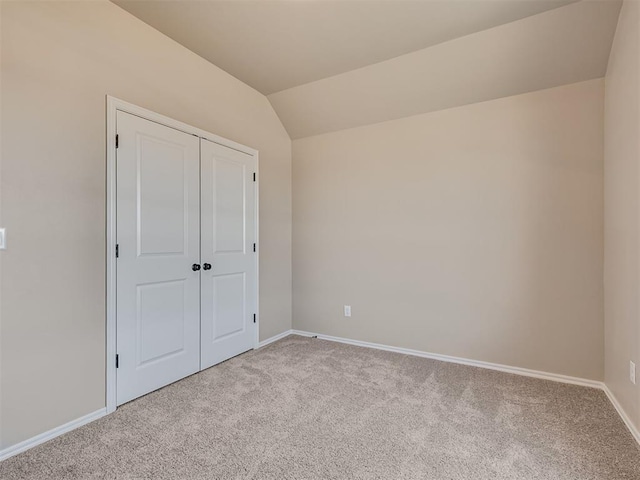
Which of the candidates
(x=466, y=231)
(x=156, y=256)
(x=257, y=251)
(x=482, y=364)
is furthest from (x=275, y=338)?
(x=466, y=231)

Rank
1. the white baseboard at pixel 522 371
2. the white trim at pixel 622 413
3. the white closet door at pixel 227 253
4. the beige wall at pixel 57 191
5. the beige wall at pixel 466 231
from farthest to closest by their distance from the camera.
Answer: the white closet door at pixel 227 253 < the beige wall at pixel 466 231 < the white baseboard at pixel 522 371 < the white trim at pixel 622 413 < the beige wall at pixel 57 191

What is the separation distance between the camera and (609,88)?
234 centimetres

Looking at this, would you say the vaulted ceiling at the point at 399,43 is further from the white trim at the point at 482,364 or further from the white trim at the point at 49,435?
the white trim at the point at 49,435

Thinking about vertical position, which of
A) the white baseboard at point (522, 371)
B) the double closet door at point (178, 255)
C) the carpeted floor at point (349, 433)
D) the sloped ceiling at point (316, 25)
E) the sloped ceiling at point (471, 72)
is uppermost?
the sloped ceiling at point (316, 25)

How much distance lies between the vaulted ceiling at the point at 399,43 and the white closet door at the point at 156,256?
85 centimetres

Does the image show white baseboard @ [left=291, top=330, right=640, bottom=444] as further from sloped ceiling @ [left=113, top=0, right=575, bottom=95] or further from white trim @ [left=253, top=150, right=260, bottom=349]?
sloped ceiling @ [left=113, top=0, right=575, bottom=95]

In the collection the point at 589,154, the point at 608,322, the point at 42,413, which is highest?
the point at 589,154

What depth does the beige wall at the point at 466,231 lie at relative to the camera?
254 centimetres

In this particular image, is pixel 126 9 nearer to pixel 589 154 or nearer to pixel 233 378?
pixel 233 378

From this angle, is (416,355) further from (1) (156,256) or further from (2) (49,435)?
(2) (49,435)

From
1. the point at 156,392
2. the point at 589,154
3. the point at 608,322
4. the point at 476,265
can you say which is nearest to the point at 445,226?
the point at 476,265

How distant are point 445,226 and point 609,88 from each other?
60.8 inches

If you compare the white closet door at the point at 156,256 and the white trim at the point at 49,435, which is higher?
the white closet door at the point at 156,256

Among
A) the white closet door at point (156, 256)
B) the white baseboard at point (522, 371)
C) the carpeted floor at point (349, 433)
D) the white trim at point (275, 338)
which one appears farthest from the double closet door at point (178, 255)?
the white baseboard at point (522, 371)
